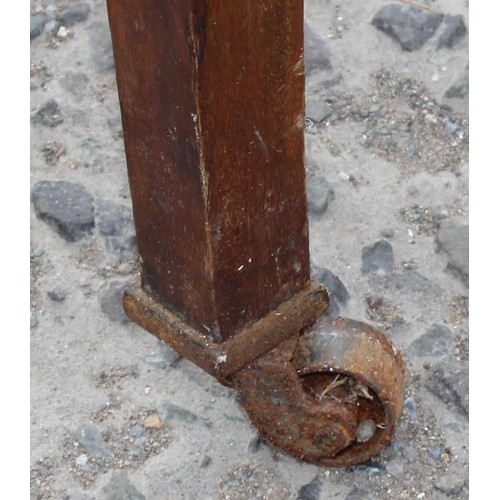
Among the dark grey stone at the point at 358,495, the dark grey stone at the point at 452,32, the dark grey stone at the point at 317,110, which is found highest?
the dark grey stone at the point at 452,32

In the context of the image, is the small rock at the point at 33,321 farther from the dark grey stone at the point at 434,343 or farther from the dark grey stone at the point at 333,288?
the dark grey stone at the point at 434,343

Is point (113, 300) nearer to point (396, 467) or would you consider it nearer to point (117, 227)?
point (117, 227)

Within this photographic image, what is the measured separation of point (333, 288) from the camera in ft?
11.5

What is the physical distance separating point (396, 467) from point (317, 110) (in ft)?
5.42

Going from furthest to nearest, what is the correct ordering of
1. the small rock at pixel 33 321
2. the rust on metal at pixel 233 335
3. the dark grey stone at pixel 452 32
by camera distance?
the dark grey stone at pixel 452 32 < the small rock at pixel 33 321 < the rust on metal at pixel 233 335

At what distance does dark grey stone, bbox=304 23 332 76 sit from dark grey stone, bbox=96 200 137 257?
1.05 m

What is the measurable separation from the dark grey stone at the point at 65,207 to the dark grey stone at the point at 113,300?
259mm

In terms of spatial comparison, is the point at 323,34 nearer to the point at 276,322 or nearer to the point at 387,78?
the point at 387,78

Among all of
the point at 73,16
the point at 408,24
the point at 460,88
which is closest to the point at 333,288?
the point at 460,88

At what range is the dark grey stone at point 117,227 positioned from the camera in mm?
3680

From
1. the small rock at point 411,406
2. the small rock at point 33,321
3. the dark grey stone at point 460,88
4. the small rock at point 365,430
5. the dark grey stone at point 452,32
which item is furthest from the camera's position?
the dark grey stone at point 452,32

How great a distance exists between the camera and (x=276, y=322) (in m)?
2.75

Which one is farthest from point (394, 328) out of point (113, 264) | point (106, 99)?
point (106, 99)

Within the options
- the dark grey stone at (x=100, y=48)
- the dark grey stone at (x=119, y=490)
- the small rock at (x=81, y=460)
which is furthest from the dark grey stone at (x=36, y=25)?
the dark grey stone at (x=119, y=490)
